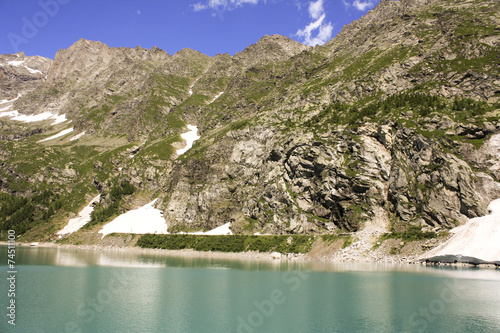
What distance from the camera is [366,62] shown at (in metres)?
156

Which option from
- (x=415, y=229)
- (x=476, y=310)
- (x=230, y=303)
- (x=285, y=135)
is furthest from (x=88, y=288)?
(x=285, y=135)

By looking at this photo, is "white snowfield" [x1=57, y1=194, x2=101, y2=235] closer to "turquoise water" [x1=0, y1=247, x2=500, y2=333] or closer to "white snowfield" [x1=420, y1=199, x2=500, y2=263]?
"turquoise water" [x1=0, y1=247, x2=500, y2=333]

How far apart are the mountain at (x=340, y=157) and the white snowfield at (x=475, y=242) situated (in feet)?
17.9

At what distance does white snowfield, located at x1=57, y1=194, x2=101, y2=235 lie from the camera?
134000 mm

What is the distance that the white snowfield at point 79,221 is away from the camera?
440 feet

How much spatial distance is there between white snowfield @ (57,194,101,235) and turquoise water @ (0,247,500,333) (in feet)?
337

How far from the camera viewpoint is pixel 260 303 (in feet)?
93.9

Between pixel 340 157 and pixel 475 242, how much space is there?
4387cm

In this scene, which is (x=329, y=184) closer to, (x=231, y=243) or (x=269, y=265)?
(x=231, y=243)

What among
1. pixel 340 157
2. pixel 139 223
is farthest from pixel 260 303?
pixel 139 223

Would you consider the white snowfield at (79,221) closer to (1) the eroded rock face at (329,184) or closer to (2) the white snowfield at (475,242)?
(1) the eroded rock face at (329,184)

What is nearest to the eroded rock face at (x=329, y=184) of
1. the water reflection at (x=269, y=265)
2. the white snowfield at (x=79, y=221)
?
the water reflection at (x=269, y=265)

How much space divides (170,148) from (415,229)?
13762 cm

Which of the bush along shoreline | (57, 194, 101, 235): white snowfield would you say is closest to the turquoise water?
the bush along shoreline
